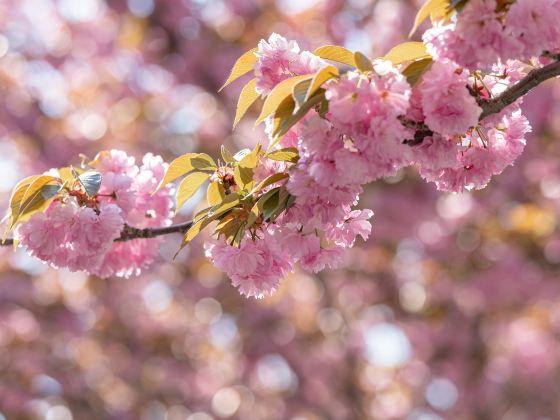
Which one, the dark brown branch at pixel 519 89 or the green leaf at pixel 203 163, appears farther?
the green leaf at pixel 203 163

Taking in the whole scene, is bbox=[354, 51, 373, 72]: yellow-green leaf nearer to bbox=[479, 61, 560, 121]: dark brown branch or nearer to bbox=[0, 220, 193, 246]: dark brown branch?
bbox=[479, 61, 560, 121]: dark brown branch

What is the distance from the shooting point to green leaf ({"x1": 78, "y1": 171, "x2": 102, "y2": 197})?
153 cm

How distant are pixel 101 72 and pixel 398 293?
341 cm

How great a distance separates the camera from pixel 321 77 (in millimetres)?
1214

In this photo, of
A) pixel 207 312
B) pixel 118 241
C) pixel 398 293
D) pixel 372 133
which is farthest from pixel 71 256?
pixel 207 312

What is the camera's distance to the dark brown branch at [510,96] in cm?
128

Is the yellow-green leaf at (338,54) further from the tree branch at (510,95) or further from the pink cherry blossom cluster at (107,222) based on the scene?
the pink cherry blossom cluster at (107,222)

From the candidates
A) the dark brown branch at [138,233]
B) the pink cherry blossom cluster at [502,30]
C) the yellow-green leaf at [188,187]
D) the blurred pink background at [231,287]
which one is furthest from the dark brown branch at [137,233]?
the blurred pink background at [231,287]

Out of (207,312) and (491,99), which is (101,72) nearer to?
(207,312)

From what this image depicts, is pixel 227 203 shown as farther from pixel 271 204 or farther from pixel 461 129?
pixel 461 129

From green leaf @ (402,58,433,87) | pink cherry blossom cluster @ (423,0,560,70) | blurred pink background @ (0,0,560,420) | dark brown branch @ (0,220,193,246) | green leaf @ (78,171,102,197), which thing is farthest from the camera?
blurred pink background @ (0,0,560,420)

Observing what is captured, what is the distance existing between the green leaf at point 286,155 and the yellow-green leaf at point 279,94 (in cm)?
15

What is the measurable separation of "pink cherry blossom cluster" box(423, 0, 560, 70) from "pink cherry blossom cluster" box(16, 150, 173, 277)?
796 millimetres

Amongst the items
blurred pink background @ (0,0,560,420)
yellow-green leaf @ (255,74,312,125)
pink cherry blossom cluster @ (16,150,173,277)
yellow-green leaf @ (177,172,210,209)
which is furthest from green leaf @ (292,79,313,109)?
blurred pink background @ (0,0,560,420)
